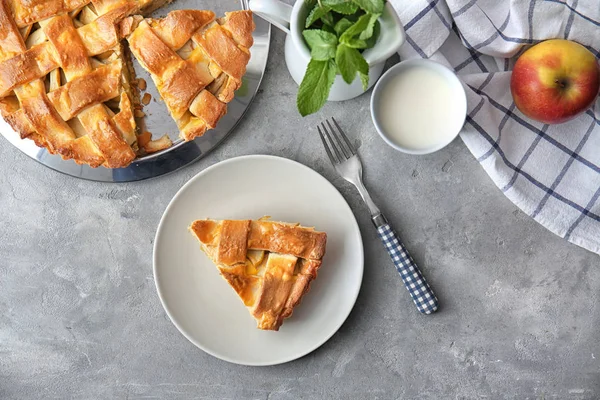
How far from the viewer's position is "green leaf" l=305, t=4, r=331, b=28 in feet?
4.61

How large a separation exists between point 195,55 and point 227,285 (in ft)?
2.21

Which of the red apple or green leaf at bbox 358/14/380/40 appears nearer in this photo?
green leaf at bbox 358/14/380/40

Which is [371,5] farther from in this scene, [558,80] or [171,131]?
[171,131]

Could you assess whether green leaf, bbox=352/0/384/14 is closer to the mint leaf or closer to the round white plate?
the mint leaf

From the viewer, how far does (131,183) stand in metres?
1.80

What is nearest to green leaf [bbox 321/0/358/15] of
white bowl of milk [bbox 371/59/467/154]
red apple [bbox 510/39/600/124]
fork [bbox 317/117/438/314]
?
white bowl of milk [bbox 371/59/467/154]

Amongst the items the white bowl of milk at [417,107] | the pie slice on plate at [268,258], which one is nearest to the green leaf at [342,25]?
the white bowl of milk at [417,107]

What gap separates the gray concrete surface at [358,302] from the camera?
1812mm

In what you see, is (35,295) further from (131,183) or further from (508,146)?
(508,146)

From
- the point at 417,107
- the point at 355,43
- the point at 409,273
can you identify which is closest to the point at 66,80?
the point at 355,43

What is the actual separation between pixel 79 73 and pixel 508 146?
124 cm

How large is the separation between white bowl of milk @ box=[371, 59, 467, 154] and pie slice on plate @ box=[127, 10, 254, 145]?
1.31ft

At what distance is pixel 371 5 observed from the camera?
135 centimetres

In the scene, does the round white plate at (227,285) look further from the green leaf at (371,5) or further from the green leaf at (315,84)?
the green leaf at (371,5)
